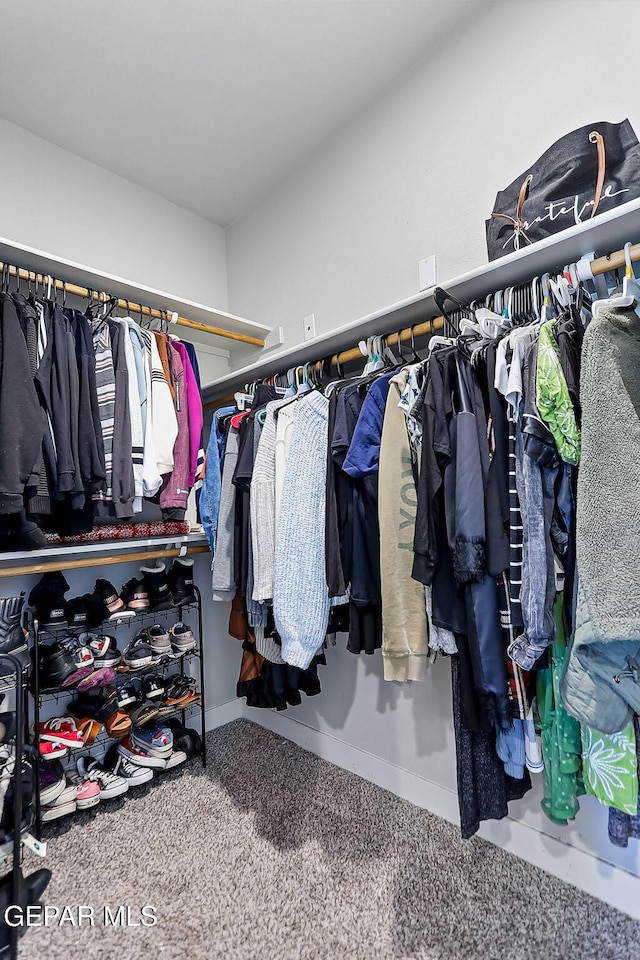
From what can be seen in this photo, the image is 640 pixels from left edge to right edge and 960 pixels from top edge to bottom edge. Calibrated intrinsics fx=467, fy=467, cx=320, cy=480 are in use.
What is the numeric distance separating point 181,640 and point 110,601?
1.13ft

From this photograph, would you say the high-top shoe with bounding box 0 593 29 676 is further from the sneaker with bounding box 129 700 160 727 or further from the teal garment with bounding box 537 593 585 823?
the teal garment with bounding box 537 593 585 823

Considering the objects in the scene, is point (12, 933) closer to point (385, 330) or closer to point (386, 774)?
point (386, 774)

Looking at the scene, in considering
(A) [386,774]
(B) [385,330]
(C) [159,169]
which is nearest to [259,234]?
(C) [159,169]

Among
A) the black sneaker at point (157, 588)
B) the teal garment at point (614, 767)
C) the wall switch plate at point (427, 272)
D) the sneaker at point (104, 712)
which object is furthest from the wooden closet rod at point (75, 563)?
the teal garment at point (614, 767)

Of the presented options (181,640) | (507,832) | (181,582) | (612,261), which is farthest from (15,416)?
(507,832)

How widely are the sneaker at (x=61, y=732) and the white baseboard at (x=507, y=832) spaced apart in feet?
3.13

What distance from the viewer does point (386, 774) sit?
1.83 m

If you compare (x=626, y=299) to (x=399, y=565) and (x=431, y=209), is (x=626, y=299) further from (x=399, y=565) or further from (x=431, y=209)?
(x=431, y=209)

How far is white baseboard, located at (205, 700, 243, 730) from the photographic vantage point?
235 cm

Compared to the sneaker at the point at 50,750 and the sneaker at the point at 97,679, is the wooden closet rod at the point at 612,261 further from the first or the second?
the sneaker at the point at 50,750

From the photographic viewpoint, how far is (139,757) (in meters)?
1.83

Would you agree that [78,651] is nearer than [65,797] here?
No

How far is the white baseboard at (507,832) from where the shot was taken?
4.16ft

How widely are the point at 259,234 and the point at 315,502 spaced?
1722mm
